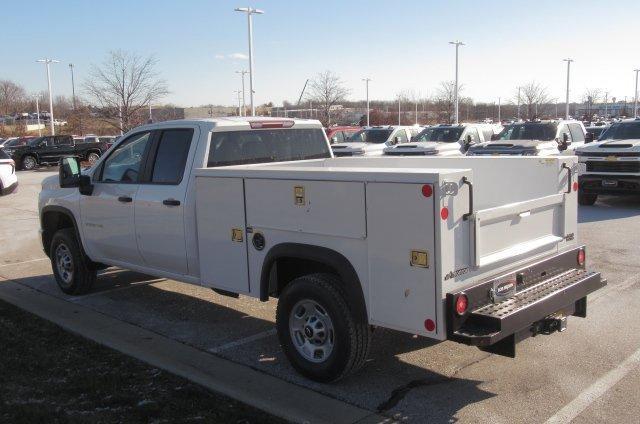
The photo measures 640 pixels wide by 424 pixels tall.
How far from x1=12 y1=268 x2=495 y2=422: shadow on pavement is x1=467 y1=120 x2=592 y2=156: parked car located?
10401 mm

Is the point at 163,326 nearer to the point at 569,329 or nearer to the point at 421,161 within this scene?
the point at 421,161

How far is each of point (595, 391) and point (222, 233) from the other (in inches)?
122

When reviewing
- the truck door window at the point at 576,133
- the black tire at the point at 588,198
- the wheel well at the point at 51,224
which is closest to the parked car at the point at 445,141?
the truck door window at the point at 576,133

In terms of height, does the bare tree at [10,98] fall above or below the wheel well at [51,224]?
above

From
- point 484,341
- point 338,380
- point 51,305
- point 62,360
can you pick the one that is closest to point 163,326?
point 62,360

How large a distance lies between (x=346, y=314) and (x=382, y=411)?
2.28 feet

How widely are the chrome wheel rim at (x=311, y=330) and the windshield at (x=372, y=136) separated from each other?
18298 mm

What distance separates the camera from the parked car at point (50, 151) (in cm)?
3466

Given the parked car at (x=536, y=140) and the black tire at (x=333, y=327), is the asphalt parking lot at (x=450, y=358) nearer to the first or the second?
the black tire at (x=333, y=327)

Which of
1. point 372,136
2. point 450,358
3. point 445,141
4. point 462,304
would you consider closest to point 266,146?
point 450,358

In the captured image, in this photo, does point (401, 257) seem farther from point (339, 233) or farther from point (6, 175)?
point (6, 175)

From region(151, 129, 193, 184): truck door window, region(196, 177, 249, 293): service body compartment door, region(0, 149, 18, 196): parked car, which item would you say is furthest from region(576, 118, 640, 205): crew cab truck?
region(0, 149, 18, 196): parked car

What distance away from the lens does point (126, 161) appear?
6.77 m

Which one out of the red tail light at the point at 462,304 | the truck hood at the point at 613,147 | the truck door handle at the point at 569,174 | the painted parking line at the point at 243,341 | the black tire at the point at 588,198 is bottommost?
the painted parking line at the point at 243,341
